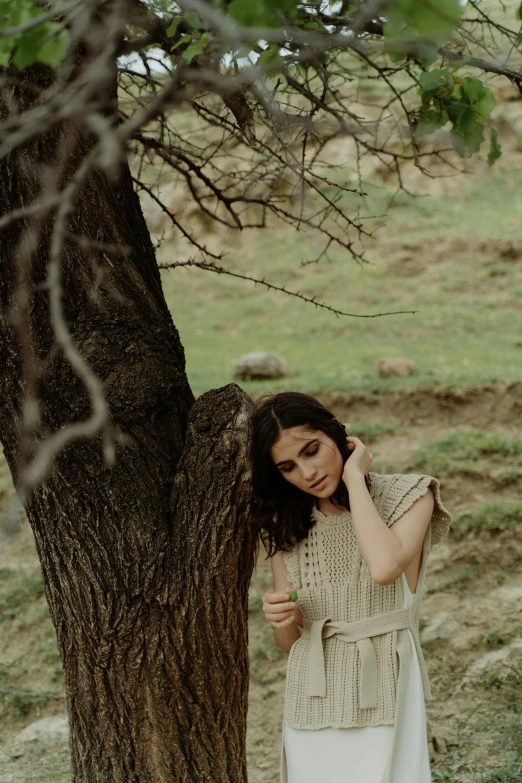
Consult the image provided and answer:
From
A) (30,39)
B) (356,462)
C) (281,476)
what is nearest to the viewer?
(30,39)

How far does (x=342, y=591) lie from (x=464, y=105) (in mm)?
1483

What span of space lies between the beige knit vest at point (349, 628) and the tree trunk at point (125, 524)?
247 mm

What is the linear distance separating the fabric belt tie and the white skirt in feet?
0.20

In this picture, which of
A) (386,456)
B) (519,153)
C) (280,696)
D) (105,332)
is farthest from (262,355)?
(519,153)

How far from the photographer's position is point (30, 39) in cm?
151

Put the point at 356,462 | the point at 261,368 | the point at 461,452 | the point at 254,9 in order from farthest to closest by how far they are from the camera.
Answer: the point at 261,368
the point at 461,452
the point at 356,462
the point at 254,9

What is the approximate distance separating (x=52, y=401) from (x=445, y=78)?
150 centimetres

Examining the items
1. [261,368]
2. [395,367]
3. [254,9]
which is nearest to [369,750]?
[254,9]

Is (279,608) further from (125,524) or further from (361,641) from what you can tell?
(125,524)

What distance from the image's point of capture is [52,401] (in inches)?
92.4

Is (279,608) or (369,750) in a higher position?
(279,608)

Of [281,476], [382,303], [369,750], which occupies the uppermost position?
[382,303]

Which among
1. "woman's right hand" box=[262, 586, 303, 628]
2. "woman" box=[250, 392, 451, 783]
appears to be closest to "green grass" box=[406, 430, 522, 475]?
"woman" box=[250, 392, 451, 783]

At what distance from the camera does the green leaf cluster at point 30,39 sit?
4.96 feet
